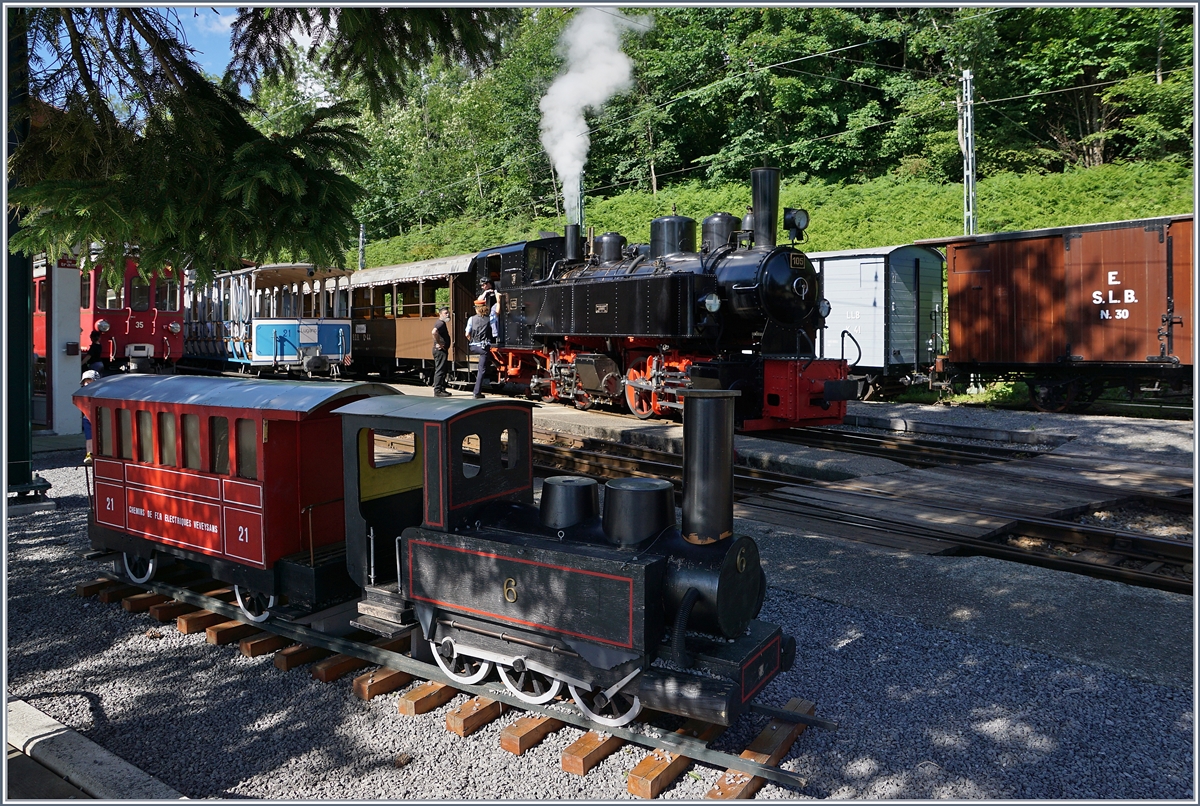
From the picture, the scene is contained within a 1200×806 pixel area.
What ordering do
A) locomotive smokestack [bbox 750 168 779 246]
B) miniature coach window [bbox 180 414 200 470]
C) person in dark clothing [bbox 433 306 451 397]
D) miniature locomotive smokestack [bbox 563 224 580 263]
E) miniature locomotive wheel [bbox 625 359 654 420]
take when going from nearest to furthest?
miniature coach window [bbox 180 414 200 470] < locomotive smokestack [bbox 750 168 779 246] < miniature locomotive wheel [bbox 625 359 654 420] < miniature locomotive smokestack [bbox 563 224 580 263] < person in dark clothing [bbox 433 306 451 397]

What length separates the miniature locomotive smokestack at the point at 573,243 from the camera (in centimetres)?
1504

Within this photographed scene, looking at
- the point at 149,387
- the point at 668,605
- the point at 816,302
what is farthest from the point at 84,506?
the point at 816,302

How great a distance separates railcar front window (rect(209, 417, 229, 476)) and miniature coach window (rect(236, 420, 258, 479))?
0.22 metres

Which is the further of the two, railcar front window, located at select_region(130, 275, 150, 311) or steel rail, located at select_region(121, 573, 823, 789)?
railcar front window, located at select_region(130, 275, 150, 311)

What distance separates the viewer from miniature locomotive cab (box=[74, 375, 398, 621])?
16.7 ft

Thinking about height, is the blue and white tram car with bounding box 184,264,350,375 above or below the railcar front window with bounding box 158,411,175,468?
above

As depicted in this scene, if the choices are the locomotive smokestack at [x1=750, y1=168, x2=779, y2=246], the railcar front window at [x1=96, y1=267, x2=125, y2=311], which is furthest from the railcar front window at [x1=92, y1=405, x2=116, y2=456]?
the railcar front window at [x1=96, y1=267, x2=125, y2=311]

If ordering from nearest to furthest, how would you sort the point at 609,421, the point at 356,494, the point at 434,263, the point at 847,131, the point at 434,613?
the point at 434,613
the point at 356,494
the point at 609,421
the point at 434,263
the point at 847,131

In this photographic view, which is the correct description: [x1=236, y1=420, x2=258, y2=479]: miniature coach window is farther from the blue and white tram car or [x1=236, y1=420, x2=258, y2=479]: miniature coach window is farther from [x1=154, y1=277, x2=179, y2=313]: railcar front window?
[x1=154, y1=277, x2=179, y2=313]: railcar front window

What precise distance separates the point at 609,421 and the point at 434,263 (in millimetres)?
8605

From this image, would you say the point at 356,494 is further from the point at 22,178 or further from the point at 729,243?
the point at 729,243

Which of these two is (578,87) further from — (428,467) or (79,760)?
(79,760)

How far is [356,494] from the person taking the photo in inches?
191

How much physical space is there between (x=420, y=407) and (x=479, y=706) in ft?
5.29
